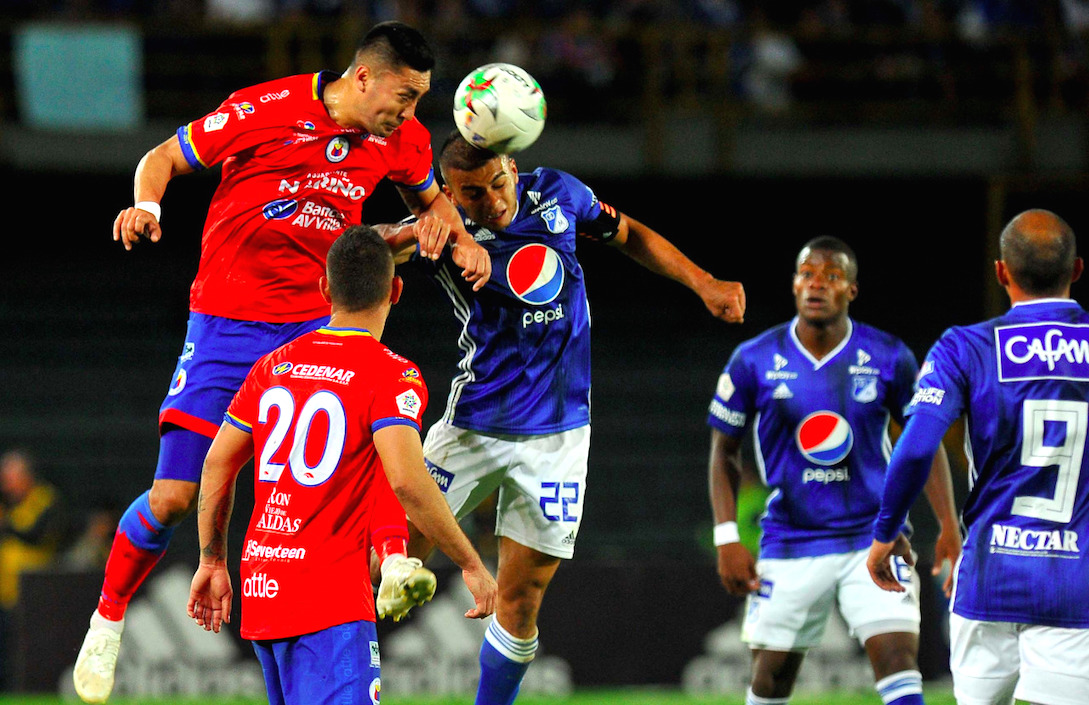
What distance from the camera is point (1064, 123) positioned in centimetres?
1731

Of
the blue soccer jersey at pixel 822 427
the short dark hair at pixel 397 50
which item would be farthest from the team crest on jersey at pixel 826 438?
the short dark hair at pixel 397 50

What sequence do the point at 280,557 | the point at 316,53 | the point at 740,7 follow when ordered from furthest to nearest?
the point at 740,7, the point at 316,53, the point at 280,557

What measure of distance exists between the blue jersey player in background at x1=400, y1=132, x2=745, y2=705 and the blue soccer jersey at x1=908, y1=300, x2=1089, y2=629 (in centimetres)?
133

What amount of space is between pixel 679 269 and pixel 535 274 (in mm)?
738

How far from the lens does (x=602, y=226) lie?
6.71 meters

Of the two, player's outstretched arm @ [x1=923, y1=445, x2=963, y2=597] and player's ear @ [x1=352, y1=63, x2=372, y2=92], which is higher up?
player's ear @ [x1=352, y1=63, x2=372, y2=92]

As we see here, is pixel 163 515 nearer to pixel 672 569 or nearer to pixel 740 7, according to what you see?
pixel 672 569

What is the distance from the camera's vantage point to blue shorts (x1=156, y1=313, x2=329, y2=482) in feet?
19.8

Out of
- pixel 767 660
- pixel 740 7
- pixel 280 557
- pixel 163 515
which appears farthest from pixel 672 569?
pixel 740 7

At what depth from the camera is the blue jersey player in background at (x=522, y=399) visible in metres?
6.39

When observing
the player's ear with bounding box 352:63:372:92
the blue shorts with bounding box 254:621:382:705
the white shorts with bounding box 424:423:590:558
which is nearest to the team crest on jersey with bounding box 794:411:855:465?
the white shorts with bounding box 424:423:590:558

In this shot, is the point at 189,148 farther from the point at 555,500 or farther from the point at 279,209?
the point at 555,500

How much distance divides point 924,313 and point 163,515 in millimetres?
14668

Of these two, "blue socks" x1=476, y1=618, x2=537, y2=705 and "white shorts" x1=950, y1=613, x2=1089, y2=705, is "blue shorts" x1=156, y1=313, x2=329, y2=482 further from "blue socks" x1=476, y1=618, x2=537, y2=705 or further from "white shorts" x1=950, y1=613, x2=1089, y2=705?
"white shorts" x1=950, y1=613, x2=1089, y2=705
